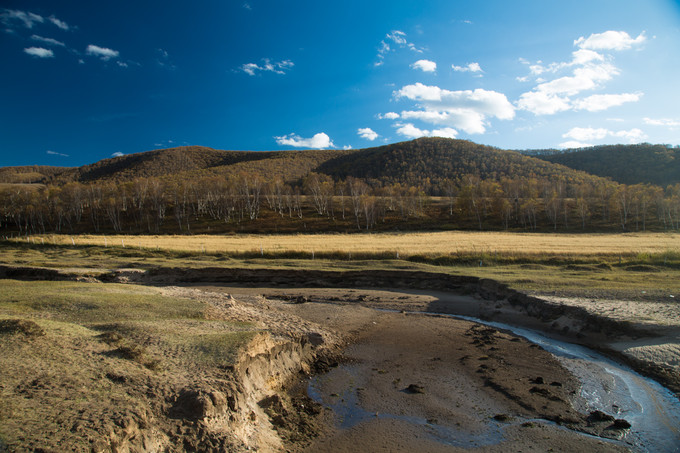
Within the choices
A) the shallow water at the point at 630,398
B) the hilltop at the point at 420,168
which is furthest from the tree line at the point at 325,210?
the shallow water at the point at 630,398

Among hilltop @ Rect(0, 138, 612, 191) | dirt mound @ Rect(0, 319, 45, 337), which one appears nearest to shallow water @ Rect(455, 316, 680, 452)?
dirt mound @ Rect(0, 319, 45, 337)

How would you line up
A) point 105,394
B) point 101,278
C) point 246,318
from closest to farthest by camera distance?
1. point 105,394
2. point 246,318
3. point 101,278

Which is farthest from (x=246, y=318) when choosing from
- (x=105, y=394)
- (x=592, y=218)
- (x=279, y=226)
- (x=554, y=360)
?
(x=592, y=218)

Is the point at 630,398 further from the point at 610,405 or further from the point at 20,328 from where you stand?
the point at 20,328

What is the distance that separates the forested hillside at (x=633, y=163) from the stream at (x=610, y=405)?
163m

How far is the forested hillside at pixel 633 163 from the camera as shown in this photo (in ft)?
478

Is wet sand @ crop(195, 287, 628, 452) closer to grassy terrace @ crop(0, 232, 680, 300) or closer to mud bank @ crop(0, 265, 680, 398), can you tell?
mud bank @ crop(0, 265, 680, 398)

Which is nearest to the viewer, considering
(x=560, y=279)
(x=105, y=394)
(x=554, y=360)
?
(x=105, y=394)

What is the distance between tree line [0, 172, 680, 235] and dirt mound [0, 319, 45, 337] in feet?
237

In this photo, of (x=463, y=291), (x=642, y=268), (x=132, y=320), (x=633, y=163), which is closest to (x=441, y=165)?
(x=633, y=163)

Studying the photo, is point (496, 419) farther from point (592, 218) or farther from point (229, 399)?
point (592, 218)

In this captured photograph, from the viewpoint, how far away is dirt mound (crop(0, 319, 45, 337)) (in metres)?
8.23

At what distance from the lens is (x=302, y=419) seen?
8.02m

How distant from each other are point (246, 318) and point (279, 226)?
70.7 metres
